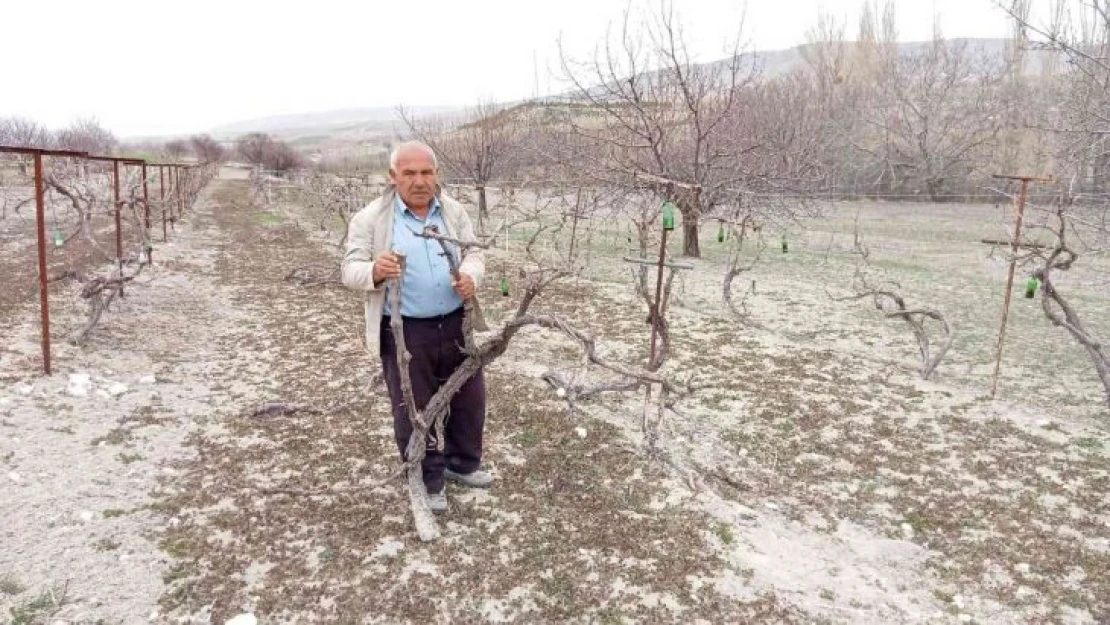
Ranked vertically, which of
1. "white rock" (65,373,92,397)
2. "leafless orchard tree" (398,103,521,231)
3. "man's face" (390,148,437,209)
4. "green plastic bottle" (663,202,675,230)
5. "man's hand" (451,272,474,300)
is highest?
"leafless orchard tree" (398,103,521,231)

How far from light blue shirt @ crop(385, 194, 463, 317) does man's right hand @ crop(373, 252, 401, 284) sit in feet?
0.57

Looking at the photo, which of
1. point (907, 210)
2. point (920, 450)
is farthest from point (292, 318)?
point (907, 210)

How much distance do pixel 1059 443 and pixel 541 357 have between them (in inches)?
136

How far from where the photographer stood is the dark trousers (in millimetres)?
2932

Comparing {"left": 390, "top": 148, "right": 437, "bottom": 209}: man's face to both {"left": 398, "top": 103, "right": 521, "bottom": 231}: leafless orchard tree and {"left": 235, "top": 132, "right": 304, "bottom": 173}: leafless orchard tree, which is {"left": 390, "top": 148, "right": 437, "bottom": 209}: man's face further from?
{"left": 235, "top": 132, "right": 304, "bottom": 173}: leafless orchard tree

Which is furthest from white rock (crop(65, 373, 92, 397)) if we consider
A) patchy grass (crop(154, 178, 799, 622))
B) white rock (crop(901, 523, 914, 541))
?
white rock (crop(901, 523, 914, 541))

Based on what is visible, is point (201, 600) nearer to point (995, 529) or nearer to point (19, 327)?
point (995, 529)

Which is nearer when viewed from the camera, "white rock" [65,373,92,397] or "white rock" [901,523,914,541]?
"white rock" [901,523,914,541]

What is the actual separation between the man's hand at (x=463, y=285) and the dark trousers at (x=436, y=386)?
0.82 feet

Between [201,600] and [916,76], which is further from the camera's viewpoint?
[916,76]

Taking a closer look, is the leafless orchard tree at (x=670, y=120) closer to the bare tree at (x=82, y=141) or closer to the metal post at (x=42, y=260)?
the metal post at (x=42, y=260)

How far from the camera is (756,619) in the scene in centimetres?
256

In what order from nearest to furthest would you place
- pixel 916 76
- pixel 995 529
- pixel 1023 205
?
pixel 995 529
pixel 1023 205
pixel 916 76

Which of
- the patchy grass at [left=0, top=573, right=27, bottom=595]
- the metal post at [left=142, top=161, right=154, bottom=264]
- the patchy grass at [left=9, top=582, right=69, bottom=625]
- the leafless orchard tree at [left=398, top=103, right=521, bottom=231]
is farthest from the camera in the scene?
Result: the leafless orchard tree at [left=398, top=103, right=521, bottom=231]
